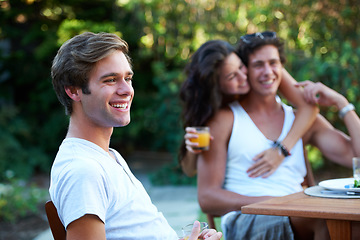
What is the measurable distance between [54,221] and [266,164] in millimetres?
1441

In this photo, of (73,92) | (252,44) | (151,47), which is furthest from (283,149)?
(151,47)

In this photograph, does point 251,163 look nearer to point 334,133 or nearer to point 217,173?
point 217,173

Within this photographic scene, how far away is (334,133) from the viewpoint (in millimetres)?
2936

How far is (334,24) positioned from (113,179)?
5307mm

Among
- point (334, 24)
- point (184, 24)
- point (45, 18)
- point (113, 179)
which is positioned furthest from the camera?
point (45, 18)

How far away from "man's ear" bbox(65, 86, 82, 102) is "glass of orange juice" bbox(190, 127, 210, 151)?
1.11m

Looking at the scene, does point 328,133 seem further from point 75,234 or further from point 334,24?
point 334,24

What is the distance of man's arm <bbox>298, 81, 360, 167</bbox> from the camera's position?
2861 millimetres

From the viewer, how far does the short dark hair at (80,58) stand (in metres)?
1.59

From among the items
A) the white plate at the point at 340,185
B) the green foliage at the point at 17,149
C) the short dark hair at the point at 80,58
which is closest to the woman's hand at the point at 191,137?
the white plate at the point at 340,185

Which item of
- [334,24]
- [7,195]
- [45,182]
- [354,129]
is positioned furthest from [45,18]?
[354,129]

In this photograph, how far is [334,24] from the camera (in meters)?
6.14

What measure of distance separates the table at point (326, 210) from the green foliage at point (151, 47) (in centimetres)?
387

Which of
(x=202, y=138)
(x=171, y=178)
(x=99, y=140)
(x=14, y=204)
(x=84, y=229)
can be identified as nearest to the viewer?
(x=84, y=229)
